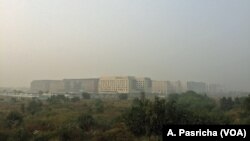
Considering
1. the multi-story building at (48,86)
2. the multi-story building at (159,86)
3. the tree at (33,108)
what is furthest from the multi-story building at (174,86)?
the tree at (33,108)

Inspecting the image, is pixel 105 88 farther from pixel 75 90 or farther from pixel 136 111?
pixel 136 111

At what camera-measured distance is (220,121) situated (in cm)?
1480

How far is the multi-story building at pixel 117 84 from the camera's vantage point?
7288cm

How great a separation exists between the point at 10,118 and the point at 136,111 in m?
8.39

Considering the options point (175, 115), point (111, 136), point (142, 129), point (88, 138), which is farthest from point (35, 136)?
point (175, 115)

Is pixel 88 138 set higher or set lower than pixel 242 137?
lower

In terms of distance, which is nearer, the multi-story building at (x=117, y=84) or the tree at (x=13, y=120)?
the tree at (x=13, y=120)

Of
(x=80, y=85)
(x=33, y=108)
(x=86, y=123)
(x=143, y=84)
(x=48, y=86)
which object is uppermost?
(x=143, y=84)

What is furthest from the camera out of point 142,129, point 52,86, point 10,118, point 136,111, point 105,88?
point 52,86

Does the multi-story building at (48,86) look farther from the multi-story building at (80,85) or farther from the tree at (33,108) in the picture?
the tree at (33,108)

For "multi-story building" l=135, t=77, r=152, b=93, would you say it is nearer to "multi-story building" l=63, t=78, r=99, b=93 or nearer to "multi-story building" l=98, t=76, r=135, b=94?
"multi-story building" l=98, t=76, r=135, b=94

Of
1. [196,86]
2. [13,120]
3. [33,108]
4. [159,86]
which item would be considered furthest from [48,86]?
[13,120]

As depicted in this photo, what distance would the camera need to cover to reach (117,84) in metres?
75.2

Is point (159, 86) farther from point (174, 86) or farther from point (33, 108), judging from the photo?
point (33, 108)
